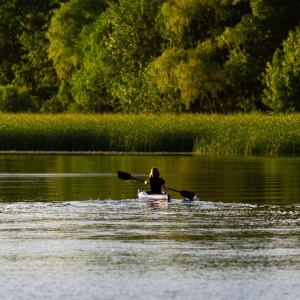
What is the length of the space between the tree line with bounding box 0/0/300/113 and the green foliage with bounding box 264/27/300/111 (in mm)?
50

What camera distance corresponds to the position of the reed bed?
4888 cm

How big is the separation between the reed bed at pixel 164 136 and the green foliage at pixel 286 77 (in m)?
12.5

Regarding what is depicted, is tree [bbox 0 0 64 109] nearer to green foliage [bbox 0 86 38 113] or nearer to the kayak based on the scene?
green foliage [bbox 0 86 38 113]

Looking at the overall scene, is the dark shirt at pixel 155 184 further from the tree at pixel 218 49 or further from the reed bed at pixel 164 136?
the tree at pixel 218 49

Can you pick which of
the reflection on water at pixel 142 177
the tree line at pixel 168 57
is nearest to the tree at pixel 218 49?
the tree line at pixel 168 57

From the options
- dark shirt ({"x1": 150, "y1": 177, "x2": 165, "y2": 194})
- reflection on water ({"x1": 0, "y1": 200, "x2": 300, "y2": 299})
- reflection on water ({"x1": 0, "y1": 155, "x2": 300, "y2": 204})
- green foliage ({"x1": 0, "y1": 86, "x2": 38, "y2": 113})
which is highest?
green foliage ({"x1": 0, "y1": 86, "x2": 38, "y2": 113})

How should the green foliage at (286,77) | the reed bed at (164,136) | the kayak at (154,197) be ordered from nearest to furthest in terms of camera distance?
the kayak at (154,197), the reed bed at (164,136), the green foliage at (286,77)

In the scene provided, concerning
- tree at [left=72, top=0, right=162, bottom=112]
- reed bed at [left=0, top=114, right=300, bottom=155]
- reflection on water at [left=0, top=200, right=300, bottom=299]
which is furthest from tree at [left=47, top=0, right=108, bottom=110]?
reflection on water at [left=0, top=200, right=300, bottom=299]

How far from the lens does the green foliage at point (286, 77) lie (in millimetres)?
65750

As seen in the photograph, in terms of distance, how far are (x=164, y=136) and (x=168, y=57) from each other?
58.8 feet

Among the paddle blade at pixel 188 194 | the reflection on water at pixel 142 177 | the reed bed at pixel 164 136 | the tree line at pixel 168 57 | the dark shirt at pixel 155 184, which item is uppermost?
the tree line at pixel 168 57

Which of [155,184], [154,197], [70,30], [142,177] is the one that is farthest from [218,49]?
[154,197]

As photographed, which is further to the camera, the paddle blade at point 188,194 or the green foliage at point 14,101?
the green foliage at point 14,101

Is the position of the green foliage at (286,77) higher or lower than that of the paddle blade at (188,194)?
higher
